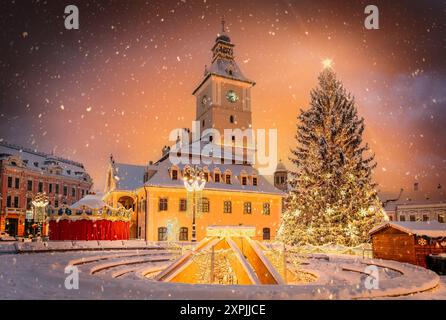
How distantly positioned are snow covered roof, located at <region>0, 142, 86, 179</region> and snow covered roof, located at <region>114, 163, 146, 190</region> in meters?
24.7

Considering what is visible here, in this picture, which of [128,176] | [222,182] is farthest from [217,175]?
[128,176]

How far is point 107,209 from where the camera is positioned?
1350 inches

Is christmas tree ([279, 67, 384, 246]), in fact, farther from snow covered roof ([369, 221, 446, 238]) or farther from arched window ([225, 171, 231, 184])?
arched window ([225, 171, 231, 184])

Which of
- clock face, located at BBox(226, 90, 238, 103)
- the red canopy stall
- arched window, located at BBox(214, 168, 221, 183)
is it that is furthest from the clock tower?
the red canopy stall

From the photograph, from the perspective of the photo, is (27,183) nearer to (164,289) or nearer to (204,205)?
(204,205)

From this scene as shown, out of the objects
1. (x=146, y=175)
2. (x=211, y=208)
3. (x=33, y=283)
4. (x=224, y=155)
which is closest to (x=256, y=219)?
(x=211, y=208)

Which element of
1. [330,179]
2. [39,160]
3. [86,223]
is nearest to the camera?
[330,179]

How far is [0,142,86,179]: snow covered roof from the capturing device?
58.7 meters

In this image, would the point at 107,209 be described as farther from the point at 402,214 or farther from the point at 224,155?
the point at 402,214

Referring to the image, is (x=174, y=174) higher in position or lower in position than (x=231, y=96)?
lower

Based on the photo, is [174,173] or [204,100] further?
[204,100]

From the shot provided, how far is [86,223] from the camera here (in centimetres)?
3347

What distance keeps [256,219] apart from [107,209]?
15947 millimetres

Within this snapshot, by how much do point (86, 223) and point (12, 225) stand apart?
97.5ft
